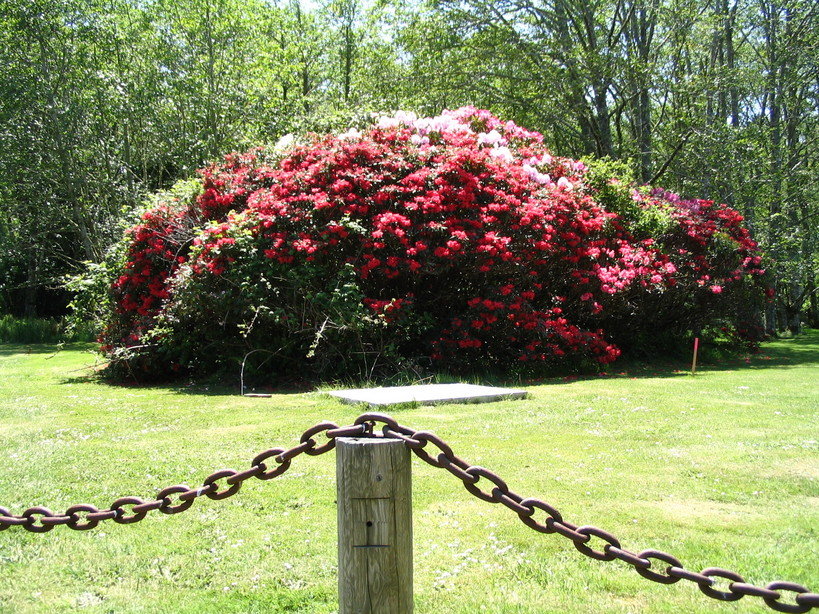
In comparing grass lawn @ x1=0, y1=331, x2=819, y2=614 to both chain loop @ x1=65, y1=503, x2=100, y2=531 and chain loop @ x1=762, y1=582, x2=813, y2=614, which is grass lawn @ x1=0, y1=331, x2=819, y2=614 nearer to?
chain loop @ x1=65, y1=503, x2=100, y2=531

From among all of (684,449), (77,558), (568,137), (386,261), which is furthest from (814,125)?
(77,558)

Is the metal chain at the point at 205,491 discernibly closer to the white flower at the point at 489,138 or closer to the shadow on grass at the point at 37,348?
the white flower at the point at 489,138

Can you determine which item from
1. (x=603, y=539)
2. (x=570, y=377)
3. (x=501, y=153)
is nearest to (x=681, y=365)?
(x=570, y=377)

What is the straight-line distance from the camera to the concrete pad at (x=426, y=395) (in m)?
7.95

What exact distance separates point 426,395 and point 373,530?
6.07 meters

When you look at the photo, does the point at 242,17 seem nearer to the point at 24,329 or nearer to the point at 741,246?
the point at 24,329

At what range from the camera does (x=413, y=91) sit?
19.0 meters

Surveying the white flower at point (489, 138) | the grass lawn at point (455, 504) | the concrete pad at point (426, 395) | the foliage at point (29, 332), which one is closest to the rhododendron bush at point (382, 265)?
the white flower at point (489, 138)

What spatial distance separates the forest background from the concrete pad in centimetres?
1022

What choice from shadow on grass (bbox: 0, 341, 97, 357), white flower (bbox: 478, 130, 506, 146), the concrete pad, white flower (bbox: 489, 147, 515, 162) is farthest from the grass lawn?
shadow on grass (bbox: 0, 341, 97, 357)

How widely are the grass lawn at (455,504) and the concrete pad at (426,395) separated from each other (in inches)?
8.3

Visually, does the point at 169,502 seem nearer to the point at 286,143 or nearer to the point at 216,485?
the point at 216,485

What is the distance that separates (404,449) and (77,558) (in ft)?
7.82

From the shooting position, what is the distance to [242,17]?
70.7 ft
